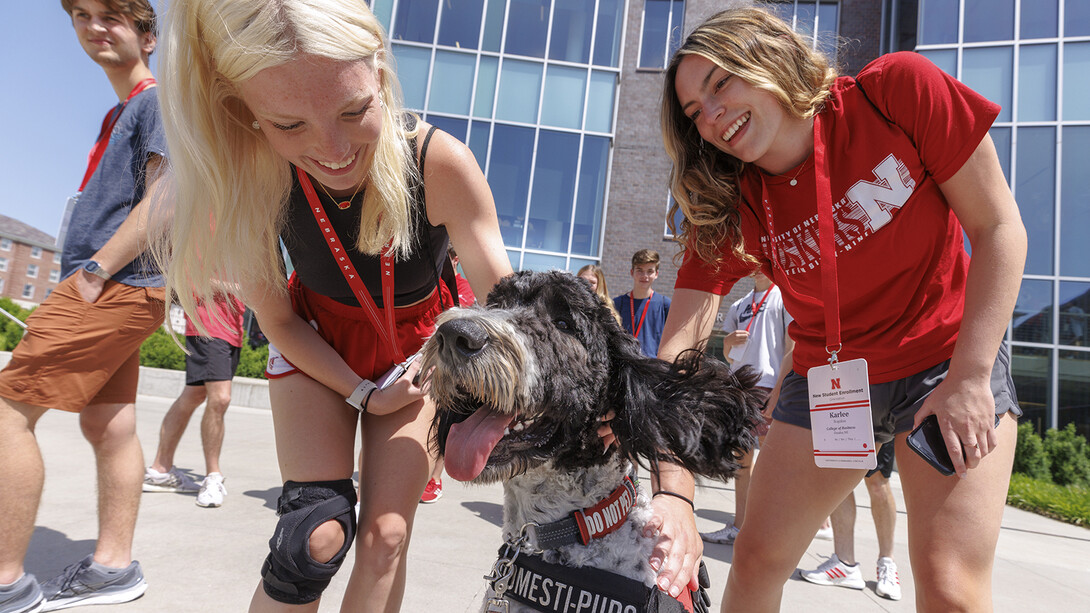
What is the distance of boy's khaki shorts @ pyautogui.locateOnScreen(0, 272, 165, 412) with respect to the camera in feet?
8.53

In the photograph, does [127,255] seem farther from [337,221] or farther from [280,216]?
[337,221]

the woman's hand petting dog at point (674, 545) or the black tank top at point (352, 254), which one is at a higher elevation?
the black tank top at point (352, 254)

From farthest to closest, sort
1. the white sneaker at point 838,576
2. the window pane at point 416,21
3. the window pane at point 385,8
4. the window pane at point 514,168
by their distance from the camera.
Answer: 1. the window pane at point 385,8
2. the window pane at point 416,21
3. the window pane at point 514,168
4. the white sneaker at point 838,576

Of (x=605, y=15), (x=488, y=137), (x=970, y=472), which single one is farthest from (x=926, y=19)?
(x=970, y=472)

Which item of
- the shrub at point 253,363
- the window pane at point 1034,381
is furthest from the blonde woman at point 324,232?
the window pane at point 1034,381

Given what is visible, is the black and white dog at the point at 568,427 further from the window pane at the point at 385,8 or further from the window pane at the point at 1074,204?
the window pane at the point at 385,8

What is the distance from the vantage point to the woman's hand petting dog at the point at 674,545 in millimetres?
1604

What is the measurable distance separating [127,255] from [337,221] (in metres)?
1.43

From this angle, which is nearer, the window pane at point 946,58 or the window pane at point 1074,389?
the window pane at point 1074,389

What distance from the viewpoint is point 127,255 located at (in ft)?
9.34

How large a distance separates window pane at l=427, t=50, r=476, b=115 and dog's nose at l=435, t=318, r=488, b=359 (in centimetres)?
1565

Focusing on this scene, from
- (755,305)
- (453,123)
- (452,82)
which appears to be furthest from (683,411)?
(452,82)

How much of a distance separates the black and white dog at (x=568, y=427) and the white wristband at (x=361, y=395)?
316 millimetres

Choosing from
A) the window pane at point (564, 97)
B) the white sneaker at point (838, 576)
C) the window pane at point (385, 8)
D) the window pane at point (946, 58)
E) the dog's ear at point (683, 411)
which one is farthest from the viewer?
the window pane at point (385, 8)
